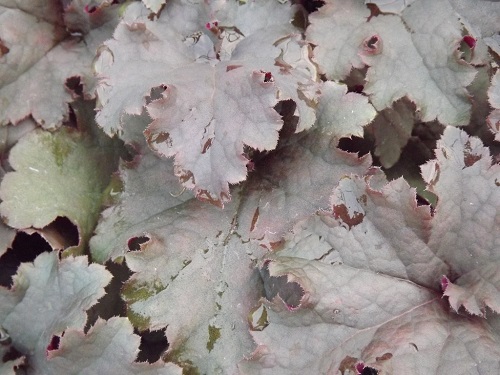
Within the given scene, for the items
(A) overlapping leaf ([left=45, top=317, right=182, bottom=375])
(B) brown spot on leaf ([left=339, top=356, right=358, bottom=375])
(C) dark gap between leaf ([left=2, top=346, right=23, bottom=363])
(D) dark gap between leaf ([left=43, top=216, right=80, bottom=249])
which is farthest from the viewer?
(D) dark gap between leaf ([left=43, top=216, right=80, bottom=249])

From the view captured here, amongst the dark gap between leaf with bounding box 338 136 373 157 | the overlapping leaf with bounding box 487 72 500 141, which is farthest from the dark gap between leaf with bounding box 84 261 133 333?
the overlapping leaf with bounding box 487 72 500 141

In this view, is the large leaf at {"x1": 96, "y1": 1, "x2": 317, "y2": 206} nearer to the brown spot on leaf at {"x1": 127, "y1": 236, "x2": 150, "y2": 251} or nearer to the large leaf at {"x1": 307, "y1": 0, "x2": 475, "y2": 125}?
the large leaf at {"x1": 307, "y1": 0, "x2": 475, "y2": 125}

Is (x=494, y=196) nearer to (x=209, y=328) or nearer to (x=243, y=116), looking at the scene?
(x=243, y=116)

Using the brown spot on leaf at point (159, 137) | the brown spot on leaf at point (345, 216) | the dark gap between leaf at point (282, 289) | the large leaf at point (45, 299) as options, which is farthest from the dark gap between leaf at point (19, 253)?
the brown spot on leaf at point (345, 216)

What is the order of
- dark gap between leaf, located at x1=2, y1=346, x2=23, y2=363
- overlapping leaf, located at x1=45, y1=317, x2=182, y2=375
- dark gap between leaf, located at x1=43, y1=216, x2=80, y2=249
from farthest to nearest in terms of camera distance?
1. dark gap between leaf, located at x1=43, y1=216, x2=80, y2=249
2. dark gap between leaf, located at x1=2, y1=346, x2=23, y2=363
3. overlapping leaf, located at x1=45, y1=317, x2=182, y2=375

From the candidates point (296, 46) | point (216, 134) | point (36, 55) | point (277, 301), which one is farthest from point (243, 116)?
point (36, 55)

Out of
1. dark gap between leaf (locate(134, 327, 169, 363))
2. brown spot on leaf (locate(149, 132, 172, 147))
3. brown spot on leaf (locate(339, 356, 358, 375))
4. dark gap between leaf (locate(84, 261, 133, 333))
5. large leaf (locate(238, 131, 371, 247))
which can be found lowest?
dark gap between leaf (locate(134, 327, 169, 363))

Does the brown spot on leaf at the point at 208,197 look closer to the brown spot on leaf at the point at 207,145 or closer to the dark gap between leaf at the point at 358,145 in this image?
the brown spot on leaf at the point at 207,145
